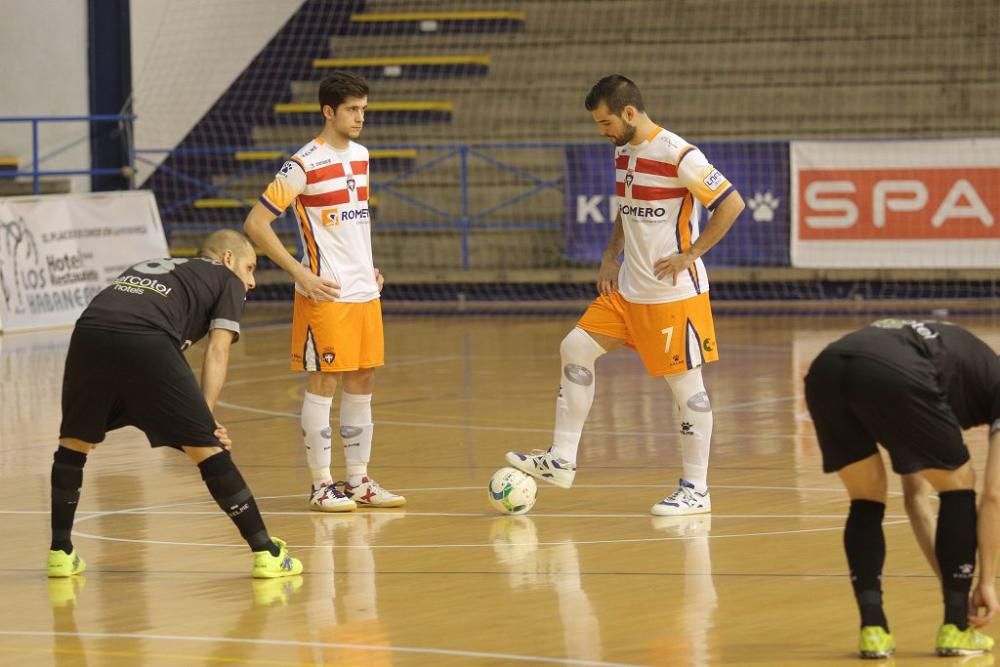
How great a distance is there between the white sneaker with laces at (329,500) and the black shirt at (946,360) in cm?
371

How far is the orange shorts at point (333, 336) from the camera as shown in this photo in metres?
8.61

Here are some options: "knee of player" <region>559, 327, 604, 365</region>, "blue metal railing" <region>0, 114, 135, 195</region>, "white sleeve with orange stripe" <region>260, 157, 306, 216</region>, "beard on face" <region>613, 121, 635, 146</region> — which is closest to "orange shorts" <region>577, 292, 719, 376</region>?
"knee of player" <region>559, 327, 604, 365</region>

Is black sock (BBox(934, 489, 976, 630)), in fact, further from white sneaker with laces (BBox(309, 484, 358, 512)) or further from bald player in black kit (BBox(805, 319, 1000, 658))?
white sneaker with laces (BBox(309, 484, 358, 512))

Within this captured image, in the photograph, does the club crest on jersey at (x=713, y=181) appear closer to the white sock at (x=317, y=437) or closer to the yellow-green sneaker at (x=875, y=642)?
the white sock at (x=317, y=437)

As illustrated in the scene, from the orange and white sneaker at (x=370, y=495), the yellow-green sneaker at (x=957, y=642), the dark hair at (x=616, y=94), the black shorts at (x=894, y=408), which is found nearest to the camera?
the black shorts at (x=894, y=408)

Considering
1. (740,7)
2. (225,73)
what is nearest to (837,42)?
(740,7)

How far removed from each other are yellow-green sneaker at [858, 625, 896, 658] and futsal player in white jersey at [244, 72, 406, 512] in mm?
3575

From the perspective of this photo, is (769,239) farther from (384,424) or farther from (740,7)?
(384,424)

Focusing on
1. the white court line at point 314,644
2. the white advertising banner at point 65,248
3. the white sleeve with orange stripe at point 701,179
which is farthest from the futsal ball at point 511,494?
the white advertising banner at point 65,248

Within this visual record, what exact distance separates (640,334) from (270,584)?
2.46 metres

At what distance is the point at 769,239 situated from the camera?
20312 millimetres

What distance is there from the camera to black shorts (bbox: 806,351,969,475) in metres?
5.35

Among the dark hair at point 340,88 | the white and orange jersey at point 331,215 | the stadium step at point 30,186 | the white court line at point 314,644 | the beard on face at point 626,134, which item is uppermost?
the stadium step at point 30,186

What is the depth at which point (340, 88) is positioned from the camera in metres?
8.55
